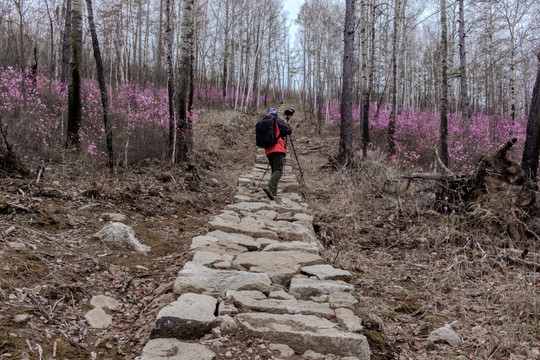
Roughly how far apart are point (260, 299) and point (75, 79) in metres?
7.05

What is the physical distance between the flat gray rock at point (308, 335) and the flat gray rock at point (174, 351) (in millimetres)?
346

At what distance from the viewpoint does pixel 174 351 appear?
2.14 metres

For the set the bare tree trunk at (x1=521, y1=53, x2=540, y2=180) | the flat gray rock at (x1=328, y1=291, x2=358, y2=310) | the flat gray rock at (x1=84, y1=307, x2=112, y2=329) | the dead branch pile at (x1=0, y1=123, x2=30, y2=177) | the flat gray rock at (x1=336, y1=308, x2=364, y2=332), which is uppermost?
the bare tree trunk at (x1=521, y1=53, x2=540, y2=180)

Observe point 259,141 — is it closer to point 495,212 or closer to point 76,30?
point 495,212

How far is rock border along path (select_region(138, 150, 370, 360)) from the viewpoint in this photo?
90.4 inches

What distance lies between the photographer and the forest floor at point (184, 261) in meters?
2.51

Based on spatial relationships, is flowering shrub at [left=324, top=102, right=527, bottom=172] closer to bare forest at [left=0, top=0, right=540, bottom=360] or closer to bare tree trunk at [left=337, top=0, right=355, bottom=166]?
bare tree trunk at [left=337, top=0, right=355, bottom=166]

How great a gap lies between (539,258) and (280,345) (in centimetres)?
364

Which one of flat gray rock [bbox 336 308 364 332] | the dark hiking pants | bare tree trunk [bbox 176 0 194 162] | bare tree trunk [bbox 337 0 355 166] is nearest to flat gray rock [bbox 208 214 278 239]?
the dark hiking pants

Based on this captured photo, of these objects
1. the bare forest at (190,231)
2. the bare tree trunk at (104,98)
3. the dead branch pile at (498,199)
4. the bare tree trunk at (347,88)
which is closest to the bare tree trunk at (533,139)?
the bare forest at (190,231)

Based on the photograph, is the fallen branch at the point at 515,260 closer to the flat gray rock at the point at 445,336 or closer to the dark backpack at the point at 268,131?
the flat gray rock at the point at 445,336

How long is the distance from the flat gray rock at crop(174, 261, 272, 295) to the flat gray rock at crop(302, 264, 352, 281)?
49 centimetres

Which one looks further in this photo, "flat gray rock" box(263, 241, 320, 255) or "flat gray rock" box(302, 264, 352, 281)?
"flat gray rock" box(263, 241, 320, 255)

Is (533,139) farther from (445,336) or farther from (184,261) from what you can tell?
(184,261)
